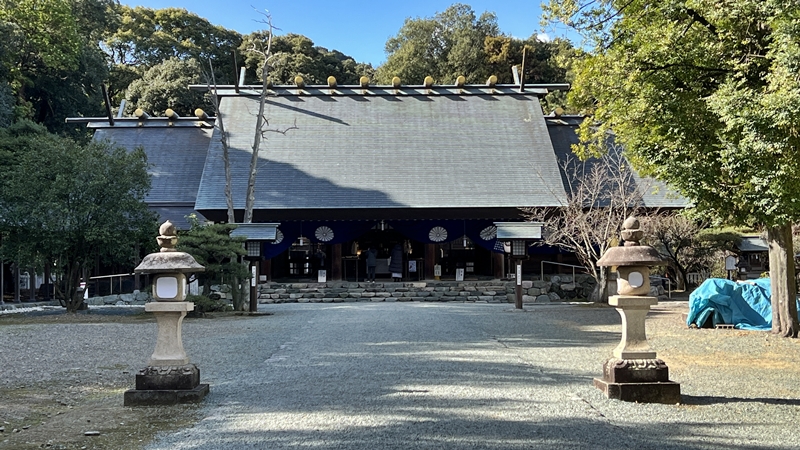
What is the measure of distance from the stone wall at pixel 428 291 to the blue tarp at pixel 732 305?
24.8ft

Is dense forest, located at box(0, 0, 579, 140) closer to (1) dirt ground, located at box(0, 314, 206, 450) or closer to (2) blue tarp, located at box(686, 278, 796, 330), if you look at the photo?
(2) blue tarp, located at box(686, 278, 796, 330)

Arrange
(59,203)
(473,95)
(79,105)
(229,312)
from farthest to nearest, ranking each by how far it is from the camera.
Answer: (79,105) → (473,95) → (229,312) → (59,203)

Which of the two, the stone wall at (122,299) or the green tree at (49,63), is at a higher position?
the green tree at (49,63)

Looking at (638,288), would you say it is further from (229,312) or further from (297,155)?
(297,155)

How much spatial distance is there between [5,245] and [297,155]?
1030 cm

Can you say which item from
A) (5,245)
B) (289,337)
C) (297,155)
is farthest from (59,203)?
(297,155)

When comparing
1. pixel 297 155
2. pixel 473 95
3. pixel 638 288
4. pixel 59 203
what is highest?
pixel 473 95

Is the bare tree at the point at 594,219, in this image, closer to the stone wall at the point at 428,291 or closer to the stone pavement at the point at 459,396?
the stone wall at the point at 428,291

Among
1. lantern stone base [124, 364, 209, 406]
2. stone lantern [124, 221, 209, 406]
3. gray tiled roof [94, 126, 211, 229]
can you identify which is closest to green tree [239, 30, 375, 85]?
gray tiled roof [94, 126, 211, 229]

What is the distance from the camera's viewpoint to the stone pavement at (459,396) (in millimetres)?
4109

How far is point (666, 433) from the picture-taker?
4.25 metres

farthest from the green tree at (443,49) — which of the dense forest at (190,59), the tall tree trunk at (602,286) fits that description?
the tall tree trunk at (602,286)

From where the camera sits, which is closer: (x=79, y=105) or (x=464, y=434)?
(x=464, y=434)

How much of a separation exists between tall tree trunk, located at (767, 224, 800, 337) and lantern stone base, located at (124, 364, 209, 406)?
28.5ft
